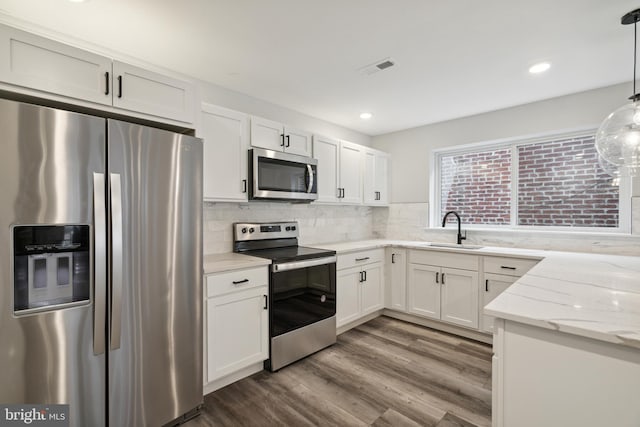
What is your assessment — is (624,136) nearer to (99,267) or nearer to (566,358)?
(566,358)

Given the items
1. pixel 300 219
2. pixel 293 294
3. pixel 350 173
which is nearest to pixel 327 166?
pixel 350 173

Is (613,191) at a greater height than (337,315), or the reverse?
(613,191)

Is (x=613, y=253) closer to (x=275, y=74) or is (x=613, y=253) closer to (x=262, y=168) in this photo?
(x=262, y=168)

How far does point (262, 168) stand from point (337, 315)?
1.61 metres

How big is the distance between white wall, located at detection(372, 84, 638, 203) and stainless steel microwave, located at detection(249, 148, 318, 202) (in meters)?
1.66

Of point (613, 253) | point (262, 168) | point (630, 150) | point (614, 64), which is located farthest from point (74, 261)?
point (613, 253)

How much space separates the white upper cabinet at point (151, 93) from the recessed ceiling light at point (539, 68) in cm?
261

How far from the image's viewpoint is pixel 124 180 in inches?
60.1

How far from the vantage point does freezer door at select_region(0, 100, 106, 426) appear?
1241 millimetres

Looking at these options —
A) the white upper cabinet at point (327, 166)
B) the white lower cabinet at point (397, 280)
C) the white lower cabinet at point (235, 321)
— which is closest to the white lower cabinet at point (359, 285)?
the white lower cabinet at point (397, 280)

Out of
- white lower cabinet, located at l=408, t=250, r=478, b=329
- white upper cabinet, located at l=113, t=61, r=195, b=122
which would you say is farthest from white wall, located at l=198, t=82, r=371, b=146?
white lower cabinet, located at l=408, t=250, r=478, b=329

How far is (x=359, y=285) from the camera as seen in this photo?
318 cm

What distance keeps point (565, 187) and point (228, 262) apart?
3.44 m

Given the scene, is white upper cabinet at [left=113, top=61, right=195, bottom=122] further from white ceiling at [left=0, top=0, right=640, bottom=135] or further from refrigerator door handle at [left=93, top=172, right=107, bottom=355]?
refrigerator door handle at [left=93, top=172, right=107, bottom=355]
